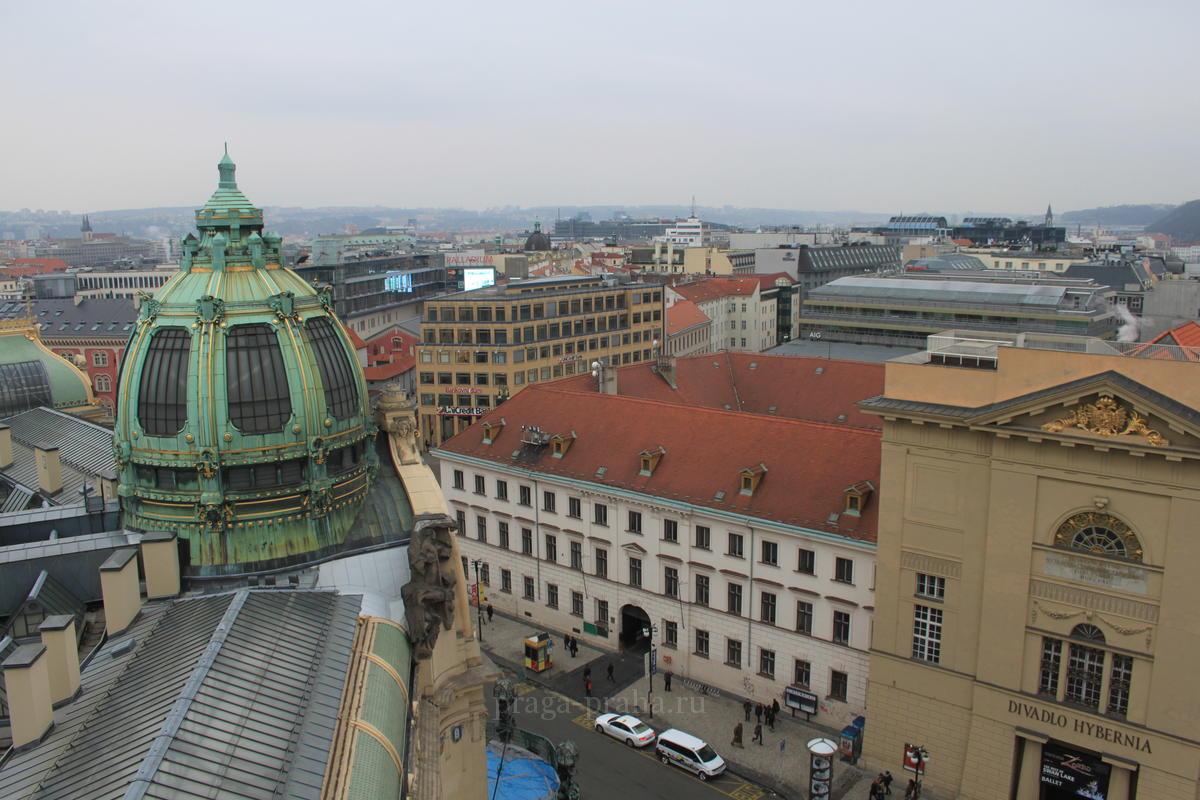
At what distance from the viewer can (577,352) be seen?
11538 cm

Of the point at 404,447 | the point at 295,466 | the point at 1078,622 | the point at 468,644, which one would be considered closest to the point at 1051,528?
the point at 1078,622

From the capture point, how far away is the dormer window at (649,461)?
2202 inches

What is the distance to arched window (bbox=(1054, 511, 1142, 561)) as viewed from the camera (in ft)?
120

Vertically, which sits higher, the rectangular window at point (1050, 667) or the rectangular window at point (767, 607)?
the rectangular window at point (1050, 667)

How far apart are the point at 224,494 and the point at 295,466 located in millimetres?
2261

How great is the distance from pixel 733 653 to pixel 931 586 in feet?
44.1

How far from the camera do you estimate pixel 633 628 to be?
5819 cm

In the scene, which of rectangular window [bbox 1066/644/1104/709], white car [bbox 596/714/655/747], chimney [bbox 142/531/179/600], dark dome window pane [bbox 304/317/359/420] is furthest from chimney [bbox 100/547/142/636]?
rectangular window [bbox 1066/644/1104/709]

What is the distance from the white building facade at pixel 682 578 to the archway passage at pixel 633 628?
0.44ft

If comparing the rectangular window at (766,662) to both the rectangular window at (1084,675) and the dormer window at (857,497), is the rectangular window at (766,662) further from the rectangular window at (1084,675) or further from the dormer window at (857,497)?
the rectangular window at (1084,675)

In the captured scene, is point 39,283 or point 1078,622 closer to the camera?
point 1078,622

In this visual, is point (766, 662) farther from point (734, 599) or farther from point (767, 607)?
point (734, 599)

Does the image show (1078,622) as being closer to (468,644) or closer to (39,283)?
(468,644)

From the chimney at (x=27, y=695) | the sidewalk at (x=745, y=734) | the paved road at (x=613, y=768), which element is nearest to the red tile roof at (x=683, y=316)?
the sidewalk at (x=745, y=734)
